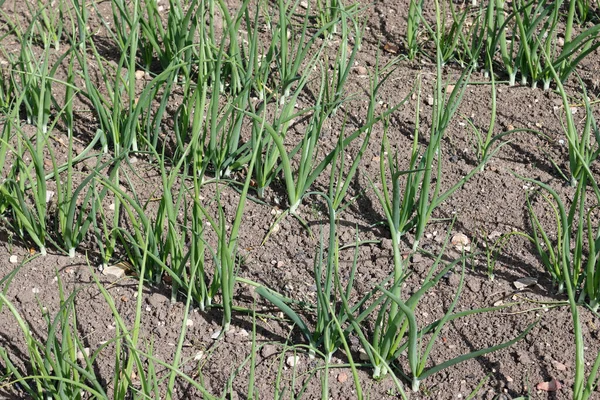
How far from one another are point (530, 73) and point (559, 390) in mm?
1307

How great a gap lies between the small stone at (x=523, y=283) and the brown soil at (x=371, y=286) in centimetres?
1

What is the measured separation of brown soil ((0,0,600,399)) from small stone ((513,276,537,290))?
15 mm

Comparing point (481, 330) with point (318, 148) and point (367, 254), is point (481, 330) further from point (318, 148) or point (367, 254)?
point (318, 148)

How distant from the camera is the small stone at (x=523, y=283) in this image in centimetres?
224

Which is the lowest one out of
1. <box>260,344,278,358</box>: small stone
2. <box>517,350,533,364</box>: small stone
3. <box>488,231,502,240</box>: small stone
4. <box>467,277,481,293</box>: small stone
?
<box>260,344,278,358</box>: small stone

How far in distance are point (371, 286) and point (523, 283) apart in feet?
1.35

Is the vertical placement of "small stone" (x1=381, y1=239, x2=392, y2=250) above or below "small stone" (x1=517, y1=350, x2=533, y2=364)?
above

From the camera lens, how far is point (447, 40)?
116 inches

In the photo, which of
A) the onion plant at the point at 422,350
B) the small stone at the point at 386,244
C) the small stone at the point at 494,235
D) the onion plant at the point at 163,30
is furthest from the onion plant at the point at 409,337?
the onion plant at the point at 163,30

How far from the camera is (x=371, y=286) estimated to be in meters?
2.23

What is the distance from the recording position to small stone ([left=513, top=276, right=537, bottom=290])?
7.34 ft

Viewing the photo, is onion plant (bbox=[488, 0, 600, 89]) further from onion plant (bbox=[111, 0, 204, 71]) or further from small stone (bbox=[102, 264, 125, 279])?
small stone (bbox=[102, 264, 125, 279])

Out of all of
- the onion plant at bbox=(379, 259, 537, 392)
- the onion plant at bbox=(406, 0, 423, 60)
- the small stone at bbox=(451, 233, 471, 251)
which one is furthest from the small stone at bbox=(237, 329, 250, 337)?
the onion plant at bbox=(406, 0, 423, 60)

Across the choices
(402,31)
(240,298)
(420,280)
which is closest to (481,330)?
(420,280)
